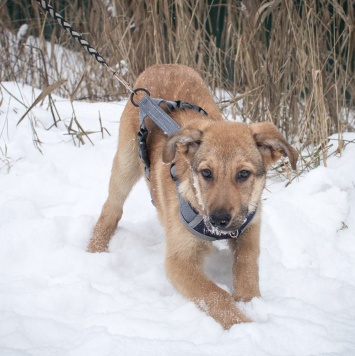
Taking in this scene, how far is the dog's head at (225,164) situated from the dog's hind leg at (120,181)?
79cm

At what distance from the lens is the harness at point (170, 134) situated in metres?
3.07

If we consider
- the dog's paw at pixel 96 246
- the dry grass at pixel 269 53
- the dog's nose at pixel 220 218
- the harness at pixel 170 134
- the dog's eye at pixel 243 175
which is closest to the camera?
the dog's nose at pixel 220 218

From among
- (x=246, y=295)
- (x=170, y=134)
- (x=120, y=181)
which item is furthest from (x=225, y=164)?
(x=120, y=181)

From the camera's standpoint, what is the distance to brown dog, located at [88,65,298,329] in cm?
280

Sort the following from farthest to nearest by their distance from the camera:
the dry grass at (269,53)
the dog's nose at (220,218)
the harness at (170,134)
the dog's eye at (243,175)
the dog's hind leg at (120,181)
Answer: the dry grass at (269,53)
the dog's hind leg at (120,181)
the harness at (170,134)
the dog's eye at (243,175)
the dog's nose at (220,218)

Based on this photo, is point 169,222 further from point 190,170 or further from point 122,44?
point 122,44

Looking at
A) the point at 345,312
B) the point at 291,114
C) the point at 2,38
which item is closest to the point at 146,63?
the point at 291,114

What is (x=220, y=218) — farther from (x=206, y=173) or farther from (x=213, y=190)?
(x=206, y=173)

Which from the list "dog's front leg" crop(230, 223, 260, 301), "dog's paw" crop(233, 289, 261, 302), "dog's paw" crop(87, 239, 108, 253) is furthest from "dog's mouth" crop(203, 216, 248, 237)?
"dog's paw" crop(87, 239, 108, 253)

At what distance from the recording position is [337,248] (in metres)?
3.50

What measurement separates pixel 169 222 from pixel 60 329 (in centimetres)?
100

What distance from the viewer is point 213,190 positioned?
9.30 feet

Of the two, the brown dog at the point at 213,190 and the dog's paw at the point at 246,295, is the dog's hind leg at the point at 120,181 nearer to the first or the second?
the brown dog at the point at 213,190

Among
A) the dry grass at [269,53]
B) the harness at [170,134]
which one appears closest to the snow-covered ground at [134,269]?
the harness at [170,134]
